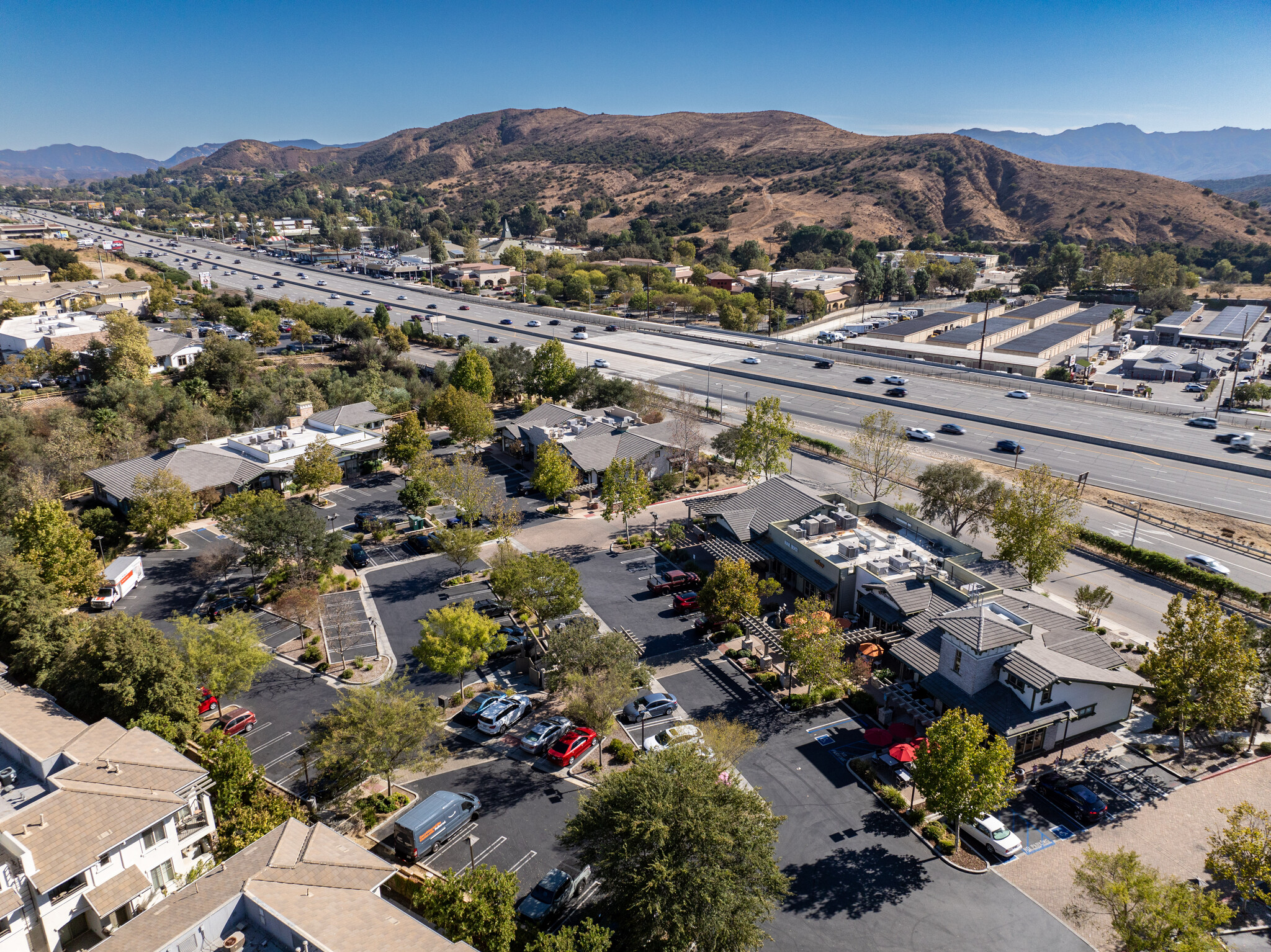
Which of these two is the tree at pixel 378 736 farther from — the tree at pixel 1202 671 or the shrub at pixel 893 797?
the tree at pixel 1202 671

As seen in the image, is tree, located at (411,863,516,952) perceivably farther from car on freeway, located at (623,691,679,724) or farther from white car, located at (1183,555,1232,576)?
white car, located at (1183,555,1232,576)

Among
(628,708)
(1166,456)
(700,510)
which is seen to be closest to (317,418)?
(700,510)

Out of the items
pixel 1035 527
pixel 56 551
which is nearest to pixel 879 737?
pixel 1035 527

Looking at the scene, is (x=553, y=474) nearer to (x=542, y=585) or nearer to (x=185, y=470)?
(x=542, y=585)

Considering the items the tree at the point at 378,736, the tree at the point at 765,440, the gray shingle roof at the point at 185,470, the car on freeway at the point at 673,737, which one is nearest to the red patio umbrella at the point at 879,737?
the car on freeway at the point at 673,737

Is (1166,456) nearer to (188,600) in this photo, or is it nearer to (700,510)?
(700,510)
